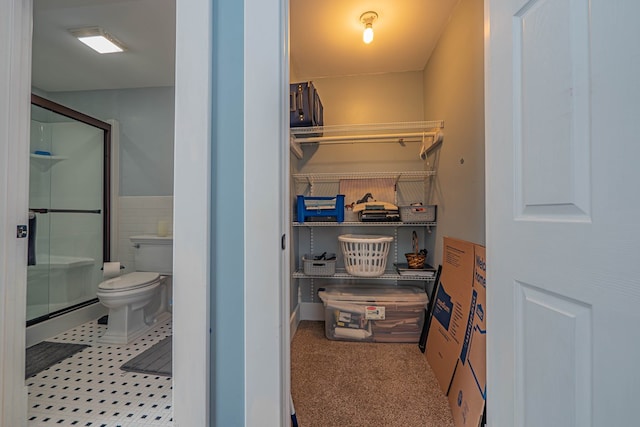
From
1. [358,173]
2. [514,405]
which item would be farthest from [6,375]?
[358,173]

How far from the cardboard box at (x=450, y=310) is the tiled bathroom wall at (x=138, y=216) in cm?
266

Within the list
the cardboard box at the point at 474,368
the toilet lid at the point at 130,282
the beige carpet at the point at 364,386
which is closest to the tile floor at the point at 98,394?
the toilet lid at the point at 130,282

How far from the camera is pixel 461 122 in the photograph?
5.43 ft

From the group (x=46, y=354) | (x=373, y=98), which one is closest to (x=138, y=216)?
(x=46, y=354)

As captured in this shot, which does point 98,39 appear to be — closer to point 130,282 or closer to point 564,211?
point 130,282

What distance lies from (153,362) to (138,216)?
1.67 m

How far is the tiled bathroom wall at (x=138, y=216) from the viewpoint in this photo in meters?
2.83

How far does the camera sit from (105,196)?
2.81 m

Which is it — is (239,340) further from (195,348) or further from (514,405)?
(514,405)

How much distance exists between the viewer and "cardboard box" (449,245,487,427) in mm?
1103

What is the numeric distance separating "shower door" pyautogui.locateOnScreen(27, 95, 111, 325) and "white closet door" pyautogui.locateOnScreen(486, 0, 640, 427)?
3.17m

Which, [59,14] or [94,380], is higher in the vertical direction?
[59,14]

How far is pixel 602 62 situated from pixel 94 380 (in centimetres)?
256

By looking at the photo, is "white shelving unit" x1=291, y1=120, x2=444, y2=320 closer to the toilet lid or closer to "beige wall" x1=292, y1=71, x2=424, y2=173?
"beige wall" x1=292, y1=71, x2=424, y2=173
